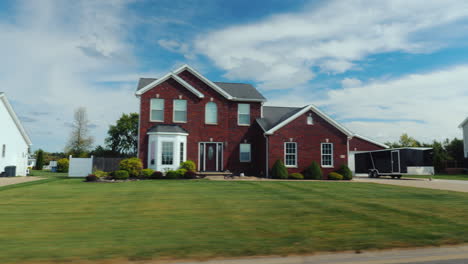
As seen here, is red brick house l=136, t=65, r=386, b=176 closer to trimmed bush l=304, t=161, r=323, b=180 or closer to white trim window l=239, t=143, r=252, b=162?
white trim window l=239, t=143, r=252, b=162

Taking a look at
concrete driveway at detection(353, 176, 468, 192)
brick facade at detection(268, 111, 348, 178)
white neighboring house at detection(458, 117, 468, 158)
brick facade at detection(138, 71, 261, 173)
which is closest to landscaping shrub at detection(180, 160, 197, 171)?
brick facade at detection(138, 71, 261, 173)

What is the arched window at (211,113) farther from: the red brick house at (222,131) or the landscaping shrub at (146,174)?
the landscaping shrub at (146,174)

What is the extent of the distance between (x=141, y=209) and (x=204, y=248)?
167 inches

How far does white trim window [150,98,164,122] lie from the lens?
2506 cm

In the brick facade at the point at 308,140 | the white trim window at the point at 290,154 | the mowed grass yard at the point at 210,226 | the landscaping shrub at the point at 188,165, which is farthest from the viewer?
the white trim window at the point at 290,154

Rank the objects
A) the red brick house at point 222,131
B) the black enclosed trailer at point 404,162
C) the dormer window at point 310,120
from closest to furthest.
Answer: the red brick house at point 222,131 → the dormer window at point 310,120 → the black enclosed trailer at point 404,162

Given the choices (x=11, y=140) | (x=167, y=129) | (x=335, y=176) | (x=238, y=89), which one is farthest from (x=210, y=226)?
(x=11, y=140)

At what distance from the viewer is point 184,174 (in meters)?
21.5

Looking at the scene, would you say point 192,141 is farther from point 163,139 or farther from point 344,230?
point 344,230

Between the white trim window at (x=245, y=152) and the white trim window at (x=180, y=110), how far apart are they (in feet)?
18.0

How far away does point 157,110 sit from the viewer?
991 inches

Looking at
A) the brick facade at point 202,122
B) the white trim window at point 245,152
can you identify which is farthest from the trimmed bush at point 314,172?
the white trim window at point 245,152

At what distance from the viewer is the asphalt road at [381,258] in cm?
489

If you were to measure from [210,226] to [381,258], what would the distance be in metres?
3.55
